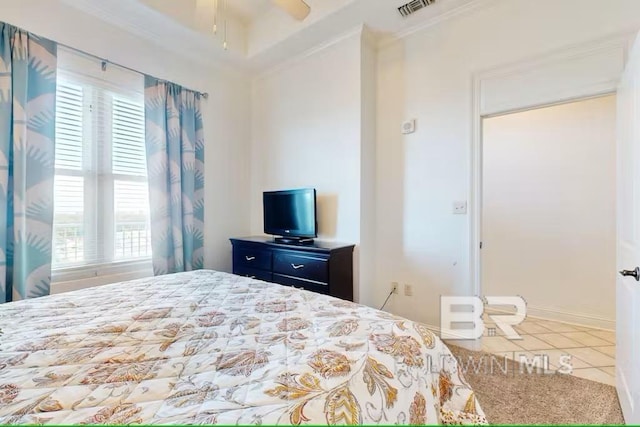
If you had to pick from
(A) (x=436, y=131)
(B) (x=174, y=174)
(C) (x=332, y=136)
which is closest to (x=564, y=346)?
(A) (x=436, y=131)

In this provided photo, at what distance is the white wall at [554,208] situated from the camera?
9.82 ft

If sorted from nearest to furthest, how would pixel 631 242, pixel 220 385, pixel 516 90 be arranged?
1. pixel 220 385
2. pixel 631 242
3. pixel 516 90

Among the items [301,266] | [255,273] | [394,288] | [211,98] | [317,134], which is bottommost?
[394,288]

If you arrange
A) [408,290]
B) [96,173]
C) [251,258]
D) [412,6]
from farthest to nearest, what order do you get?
[251,258] → [408,290] → [96,173] → [412,6]

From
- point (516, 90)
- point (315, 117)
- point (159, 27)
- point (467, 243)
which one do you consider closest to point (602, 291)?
point (467, 243)

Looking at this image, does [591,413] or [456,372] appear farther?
[591,413]

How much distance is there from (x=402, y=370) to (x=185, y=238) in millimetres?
2758

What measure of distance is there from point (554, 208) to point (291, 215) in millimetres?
2874

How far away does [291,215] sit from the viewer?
10.3 ft

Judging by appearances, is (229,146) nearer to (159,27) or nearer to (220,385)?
(159,27)

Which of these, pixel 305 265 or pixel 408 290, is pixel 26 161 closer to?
pixel 305 265

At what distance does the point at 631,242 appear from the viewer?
1.49m

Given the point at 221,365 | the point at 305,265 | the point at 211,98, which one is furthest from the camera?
the point at 211,98

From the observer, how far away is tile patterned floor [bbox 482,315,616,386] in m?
2.17
